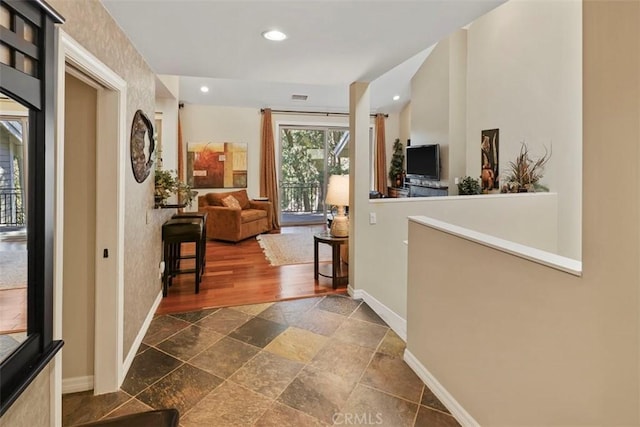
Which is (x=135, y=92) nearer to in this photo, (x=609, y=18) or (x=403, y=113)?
(x=609, y=18)

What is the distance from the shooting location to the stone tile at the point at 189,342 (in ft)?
8.74

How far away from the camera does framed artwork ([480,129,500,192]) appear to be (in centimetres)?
601

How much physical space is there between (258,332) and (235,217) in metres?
3.68

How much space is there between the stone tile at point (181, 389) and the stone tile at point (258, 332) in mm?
502

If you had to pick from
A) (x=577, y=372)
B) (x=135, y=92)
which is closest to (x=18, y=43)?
(x=135, y=92)

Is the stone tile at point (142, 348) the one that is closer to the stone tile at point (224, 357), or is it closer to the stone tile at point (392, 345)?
the stone tile at point (224, 357)

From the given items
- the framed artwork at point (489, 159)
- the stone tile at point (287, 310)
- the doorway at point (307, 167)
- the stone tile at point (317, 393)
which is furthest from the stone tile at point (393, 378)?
the doorway at point (307, 167)

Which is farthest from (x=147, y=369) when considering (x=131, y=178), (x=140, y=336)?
(x=131, y=178)

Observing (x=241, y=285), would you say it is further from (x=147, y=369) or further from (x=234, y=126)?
(x=234, y=126)

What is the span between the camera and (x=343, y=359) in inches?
102

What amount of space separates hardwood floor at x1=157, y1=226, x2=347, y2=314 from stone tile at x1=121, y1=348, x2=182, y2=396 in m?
0.82

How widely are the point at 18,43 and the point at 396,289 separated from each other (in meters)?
3.70

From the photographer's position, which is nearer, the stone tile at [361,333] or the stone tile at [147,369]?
the stone tile at [147,369]

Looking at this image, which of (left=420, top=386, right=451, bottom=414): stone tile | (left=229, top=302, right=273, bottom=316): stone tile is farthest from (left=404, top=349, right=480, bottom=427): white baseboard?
(left=229, top=302, right=273, bottom=316): stone tile
